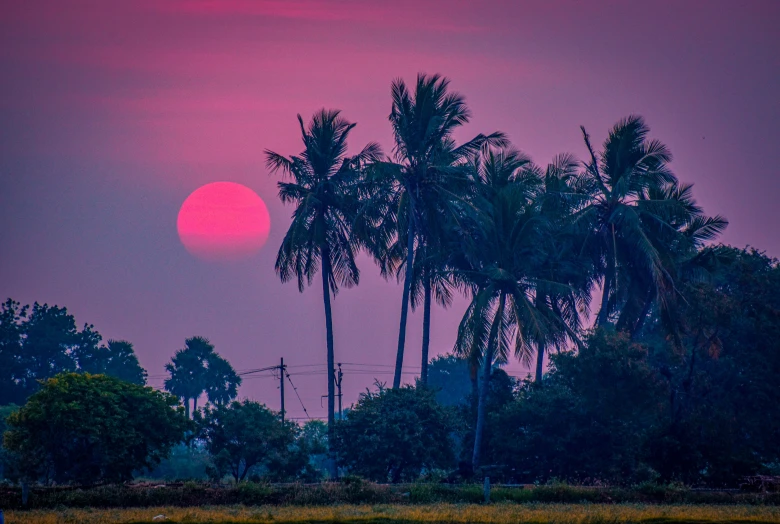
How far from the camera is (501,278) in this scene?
54938mm

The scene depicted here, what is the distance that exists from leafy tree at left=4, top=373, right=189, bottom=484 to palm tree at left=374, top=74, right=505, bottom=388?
1707cm

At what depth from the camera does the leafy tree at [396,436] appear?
A: 5322cm

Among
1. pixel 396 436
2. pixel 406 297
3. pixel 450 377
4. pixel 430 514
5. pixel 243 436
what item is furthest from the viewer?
pixel 450 377

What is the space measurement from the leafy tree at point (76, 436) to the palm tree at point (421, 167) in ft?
56.0

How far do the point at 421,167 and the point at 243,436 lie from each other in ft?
64.4

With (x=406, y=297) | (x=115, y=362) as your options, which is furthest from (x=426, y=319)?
(x=115, y=362)

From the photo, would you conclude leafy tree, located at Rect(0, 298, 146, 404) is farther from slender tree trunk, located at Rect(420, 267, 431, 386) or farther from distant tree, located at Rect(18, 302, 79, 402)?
slender tree trunk, located at Rect(420, 267, 431, 386)

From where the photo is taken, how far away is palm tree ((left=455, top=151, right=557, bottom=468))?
181 feet

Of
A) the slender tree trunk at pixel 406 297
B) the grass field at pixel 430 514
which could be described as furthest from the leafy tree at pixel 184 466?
the grass field at pixel 430 514

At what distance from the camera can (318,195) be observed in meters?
60.0

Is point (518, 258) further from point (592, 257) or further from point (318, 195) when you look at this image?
point (318, 195)

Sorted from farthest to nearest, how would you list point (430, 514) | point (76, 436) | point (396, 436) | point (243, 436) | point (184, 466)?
point (184, 466) → point (243, 436) → point (396, 436) → point (76, 436) → point (430, 514)

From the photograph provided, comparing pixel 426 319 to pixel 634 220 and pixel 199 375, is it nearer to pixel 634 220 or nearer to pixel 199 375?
pixel 634 220

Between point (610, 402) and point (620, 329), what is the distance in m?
8.77
